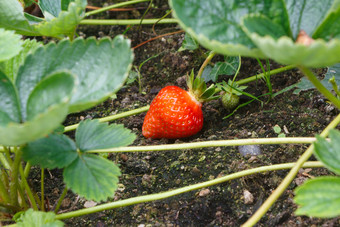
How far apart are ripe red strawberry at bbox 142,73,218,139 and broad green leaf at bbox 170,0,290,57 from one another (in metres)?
0.56

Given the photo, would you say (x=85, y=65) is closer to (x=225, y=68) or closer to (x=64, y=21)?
(x=64, y=21)

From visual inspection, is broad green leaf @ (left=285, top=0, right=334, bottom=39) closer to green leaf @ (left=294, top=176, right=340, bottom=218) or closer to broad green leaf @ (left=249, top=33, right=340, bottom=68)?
broad green leaf @ (left=249, top=33, right=340, bottom=68)

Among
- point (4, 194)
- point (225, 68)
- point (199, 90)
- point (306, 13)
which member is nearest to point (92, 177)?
point (4, 194)

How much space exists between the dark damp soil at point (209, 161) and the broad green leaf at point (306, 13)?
44cm

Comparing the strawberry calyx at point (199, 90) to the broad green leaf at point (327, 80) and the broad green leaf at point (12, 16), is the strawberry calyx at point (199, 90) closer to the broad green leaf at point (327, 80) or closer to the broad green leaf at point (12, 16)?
the broad green leaf at point (327, 80)

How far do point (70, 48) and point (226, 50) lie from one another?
0.29m

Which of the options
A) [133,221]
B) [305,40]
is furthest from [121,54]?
[133,221]

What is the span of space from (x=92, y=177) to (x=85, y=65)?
21 centimetres

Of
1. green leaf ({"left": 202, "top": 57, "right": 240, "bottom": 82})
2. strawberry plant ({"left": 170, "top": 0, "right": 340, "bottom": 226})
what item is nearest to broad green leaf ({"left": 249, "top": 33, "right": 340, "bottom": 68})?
strawberry plant ({"left": 170, "top": 0, "right": 340, "bottom": 226})

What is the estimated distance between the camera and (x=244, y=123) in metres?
1.30

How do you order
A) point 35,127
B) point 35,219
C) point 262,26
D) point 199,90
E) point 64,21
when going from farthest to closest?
1. point 199,90
2. point 64,21
3. point 35,219
4. point 262,26
5. point 35,127

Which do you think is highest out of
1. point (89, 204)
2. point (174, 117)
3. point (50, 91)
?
point (50, 91)

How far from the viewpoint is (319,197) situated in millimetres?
652

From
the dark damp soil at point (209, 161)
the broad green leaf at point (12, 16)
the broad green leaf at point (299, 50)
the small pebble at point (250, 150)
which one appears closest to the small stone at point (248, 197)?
the dark damp soil at point (209, 161)
